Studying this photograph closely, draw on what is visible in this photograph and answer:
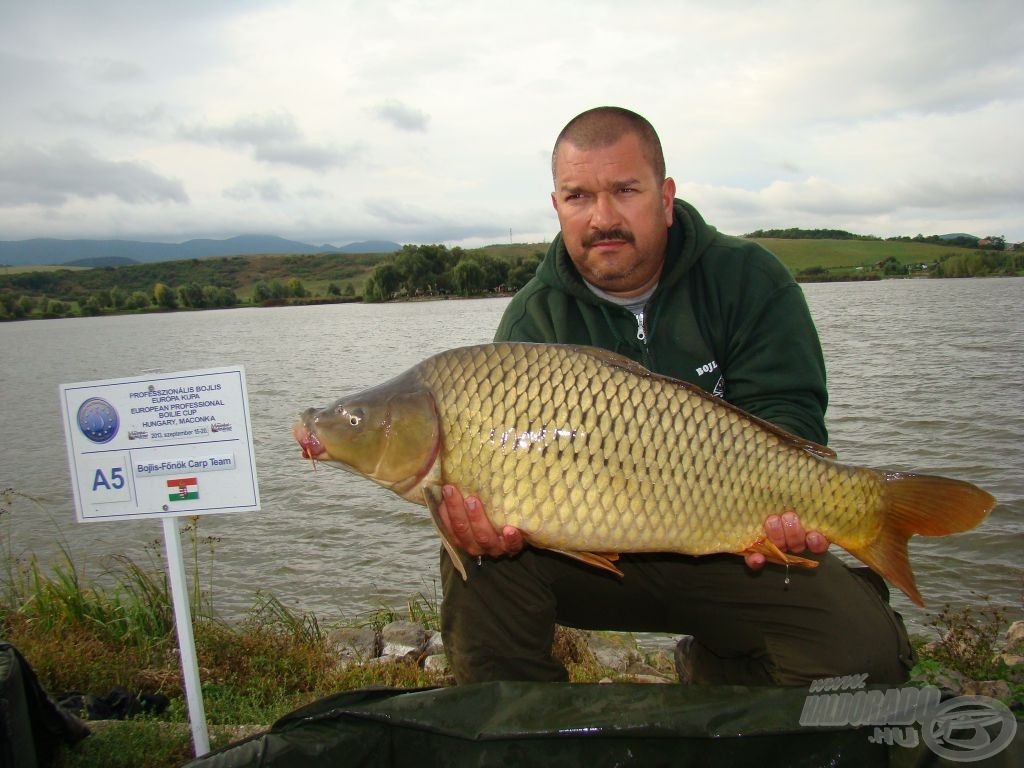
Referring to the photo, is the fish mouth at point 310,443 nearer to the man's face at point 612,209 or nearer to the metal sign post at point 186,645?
the metal sign post at point 186,645

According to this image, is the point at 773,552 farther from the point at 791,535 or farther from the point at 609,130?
the point at 609,130

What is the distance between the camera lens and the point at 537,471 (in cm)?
151

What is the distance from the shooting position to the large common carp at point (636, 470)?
4.96 ft

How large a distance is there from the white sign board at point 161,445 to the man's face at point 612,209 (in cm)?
92

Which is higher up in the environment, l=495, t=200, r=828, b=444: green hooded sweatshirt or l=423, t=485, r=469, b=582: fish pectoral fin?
l=495, t=200, r=828, b=444: green hooded sweatshirt

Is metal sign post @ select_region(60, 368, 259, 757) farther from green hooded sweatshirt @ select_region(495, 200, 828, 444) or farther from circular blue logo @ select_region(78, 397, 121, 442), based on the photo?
green hooded sweatshirt @ select_region(495, 200, 828, 444)

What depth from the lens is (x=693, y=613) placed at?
1849 millimetres

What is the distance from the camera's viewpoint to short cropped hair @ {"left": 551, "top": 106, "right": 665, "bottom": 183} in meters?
1.96

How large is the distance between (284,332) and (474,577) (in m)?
24.2

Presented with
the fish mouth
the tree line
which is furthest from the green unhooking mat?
the tree line

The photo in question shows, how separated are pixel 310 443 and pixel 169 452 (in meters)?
0.37

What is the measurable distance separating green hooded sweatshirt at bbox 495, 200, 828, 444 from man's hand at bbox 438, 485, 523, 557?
65 cm

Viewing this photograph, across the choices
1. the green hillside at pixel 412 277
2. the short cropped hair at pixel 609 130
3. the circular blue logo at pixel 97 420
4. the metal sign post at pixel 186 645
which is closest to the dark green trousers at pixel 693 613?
the metal sign post at pixel 186 645

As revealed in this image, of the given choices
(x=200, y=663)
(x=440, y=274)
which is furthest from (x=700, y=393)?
(x=440, y=274)
